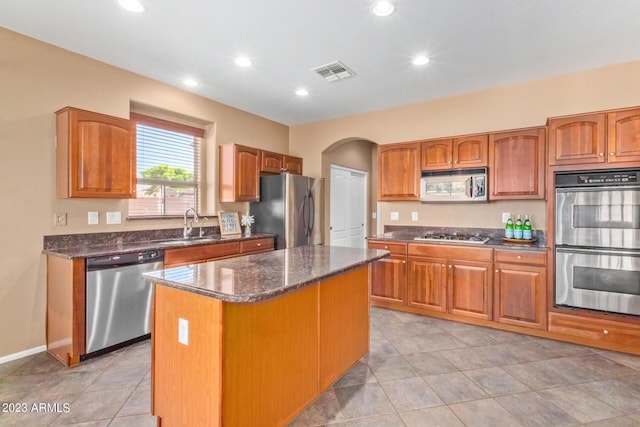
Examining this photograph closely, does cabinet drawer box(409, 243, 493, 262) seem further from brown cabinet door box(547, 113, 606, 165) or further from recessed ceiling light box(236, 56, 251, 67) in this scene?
recessed ceiling light box(236, 56, 251, 67)

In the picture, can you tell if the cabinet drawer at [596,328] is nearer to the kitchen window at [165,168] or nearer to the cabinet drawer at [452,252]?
the cabinet drawer at [452,252]

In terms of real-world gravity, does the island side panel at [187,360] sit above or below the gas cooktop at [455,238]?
below

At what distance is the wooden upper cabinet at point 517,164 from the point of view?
131 inches

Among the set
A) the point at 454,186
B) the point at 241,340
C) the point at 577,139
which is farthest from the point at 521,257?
the point at 241,340

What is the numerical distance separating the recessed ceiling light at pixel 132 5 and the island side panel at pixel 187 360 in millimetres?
2061

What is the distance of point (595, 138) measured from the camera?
2.89m

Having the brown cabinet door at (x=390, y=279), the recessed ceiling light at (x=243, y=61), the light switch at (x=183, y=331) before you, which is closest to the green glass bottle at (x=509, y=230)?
the brown cabinet door at (x=390, y=279)

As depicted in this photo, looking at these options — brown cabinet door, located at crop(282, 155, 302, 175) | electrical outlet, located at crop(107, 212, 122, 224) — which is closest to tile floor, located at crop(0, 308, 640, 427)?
electrical outlet, located at crop(107, 212, 122, 224)

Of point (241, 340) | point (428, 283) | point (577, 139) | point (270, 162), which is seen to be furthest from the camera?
point (270, 162)

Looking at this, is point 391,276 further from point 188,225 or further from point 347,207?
point 188,225

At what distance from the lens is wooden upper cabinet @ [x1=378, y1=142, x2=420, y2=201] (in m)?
4.08

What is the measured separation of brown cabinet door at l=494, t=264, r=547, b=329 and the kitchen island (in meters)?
1.98

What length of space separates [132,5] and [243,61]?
1.05 metres

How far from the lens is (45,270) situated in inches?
111
